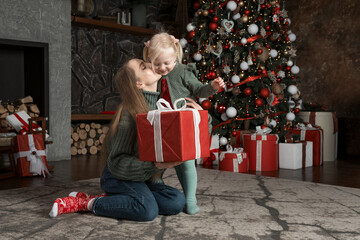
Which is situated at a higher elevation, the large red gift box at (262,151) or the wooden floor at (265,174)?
the large red gift box at (262,151)

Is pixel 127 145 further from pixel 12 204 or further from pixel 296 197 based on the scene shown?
pixel 296 197

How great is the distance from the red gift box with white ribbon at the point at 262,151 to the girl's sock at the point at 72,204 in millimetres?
2133

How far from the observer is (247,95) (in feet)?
14.3

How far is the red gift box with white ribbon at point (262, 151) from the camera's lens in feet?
13.0

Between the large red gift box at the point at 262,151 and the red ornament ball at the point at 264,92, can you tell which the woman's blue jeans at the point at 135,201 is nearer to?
the large red gift box at the point at 262,151

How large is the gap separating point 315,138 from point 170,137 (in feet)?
10.1

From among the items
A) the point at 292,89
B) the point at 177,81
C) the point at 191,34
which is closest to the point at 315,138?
the point at 292,89

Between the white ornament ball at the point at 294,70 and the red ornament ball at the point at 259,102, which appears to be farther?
the white ornament ball at the point at 294,70

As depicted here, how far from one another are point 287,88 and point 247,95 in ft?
1.57

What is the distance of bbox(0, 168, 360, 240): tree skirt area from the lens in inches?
74.1

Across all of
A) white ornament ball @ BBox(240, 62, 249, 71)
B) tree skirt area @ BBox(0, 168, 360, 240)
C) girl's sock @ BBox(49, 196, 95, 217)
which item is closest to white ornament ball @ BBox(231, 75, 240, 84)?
white ornament ball @ BBox(240, 62, 249, 71)

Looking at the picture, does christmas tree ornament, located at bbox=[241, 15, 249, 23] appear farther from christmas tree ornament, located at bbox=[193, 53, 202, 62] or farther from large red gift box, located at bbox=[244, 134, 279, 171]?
large red gift box, located at bbox=[244, 134, 279, 171]

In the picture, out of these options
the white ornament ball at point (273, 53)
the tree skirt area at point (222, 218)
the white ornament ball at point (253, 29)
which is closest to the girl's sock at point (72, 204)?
the tree skirt area at point (222, 218)

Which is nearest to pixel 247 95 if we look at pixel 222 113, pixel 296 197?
pixel 222 113
